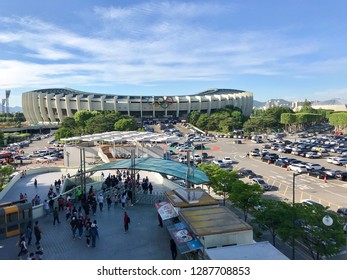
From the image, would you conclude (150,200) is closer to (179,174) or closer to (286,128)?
(179,174)

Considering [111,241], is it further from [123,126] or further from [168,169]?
[123,126]

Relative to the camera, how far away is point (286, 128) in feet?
307

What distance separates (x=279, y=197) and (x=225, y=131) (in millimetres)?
58729

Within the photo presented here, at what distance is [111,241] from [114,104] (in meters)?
100

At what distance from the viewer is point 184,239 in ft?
38.2

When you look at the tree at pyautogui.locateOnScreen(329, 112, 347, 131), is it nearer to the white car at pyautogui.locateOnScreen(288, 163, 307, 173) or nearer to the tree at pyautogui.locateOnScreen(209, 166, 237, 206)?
the white car at pyautogui.locateOnScreen(288, 163, 307, 173)

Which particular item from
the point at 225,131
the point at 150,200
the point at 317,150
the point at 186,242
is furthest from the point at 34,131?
the point at 186,242

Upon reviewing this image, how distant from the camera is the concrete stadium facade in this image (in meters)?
112

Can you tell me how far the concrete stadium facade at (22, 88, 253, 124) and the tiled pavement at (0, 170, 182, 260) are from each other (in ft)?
317

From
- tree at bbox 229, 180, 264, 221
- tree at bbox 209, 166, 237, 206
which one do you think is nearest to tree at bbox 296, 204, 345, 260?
tree at bbox 229, 180, 264, 221

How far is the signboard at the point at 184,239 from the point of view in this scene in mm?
11016

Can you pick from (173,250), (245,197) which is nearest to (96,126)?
(245,197)

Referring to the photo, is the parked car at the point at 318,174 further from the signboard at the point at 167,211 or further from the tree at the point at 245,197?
the signboard at the point at 167,211

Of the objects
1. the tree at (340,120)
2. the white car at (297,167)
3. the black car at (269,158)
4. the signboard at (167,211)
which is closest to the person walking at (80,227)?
the signboard at (167,211)
